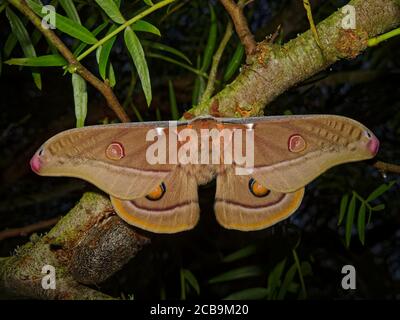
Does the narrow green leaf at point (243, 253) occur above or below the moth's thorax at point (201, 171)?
above

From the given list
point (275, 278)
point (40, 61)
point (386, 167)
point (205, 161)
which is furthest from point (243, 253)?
point (40, 61)

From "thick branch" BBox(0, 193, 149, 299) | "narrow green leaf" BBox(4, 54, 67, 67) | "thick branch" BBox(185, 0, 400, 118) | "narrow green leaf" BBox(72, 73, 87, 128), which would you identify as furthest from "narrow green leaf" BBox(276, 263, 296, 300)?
"narrow green leaf" BBox(4, 54, 67, 67)

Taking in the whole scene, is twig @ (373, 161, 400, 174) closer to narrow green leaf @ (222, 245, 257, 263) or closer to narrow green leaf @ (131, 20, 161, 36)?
narrow green leaf @ (131, 20, 161, 36)

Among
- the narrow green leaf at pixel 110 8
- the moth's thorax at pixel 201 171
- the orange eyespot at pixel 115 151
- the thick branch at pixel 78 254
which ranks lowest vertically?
the thick branch at pixel 78 254

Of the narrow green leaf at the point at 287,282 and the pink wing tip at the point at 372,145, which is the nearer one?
the pink wing tip at the point at 372,145

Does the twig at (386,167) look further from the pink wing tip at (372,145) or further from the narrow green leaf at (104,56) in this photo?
the narrow green leaf at (104,56)

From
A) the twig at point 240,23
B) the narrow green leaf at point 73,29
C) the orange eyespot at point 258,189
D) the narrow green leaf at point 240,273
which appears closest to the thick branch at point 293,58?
the twig at point 240,23
